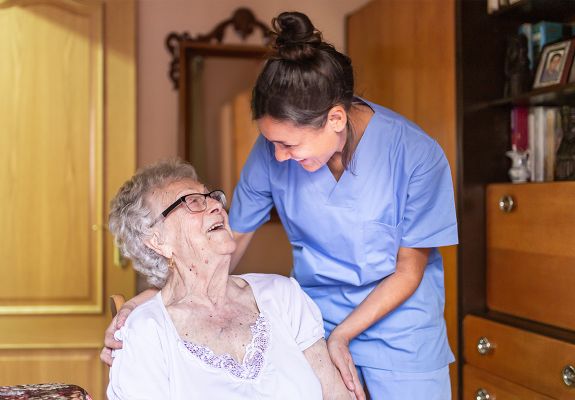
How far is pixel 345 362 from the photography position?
1548mm

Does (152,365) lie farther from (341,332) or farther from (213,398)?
(341,332)

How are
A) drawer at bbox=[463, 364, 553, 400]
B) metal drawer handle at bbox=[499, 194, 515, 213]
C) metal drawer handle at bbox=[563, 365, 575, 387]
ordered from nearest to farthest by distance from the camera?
metal drawer handle at bbox=[563, 365, 575, 387] < drawer at bbox=[463, 364, 553, 400] < metal drawer handle at bbox=[499, 194, 515, 213]

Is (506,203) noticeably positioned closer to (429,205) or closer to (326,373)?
(429,205)

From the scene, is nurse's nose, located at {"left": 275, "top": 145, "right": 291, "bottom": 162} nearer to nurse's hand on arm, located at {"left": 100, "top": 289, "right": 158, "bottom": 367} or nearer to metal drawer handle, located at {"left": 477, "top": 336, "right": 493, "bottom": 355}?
nurse's hand on arm, located at {"left": 100, "top": 289, "right": 158, "bottom": 367}

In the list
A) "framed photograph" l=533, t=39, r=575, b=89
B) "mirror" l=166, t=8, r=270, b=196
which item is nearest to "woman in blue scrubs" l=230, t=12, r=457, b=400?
"framed photograph" l=533, t=39, r=575, b=89

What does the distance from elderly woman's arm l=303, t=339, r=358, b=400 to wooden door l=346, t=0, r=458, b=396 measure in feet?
3.48

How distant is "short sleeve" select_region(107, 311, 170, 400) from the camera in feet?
4.46

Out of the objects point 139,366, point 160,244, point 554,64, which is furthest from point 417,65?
point 139,366

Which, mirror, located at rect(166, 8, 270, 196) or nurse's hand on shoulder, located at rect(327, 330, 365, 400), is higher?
mirror, located at rect(166, 8, 270, 196)

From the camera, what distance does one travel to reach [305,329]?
1.59 meters

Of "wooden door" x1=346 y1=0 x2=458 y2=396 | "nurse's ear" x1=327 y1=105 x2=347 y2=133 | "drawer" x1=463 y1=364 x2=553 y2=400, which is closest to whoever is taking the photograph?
"nurse's ear" x1=327 y1=105 x2=347 y2=133

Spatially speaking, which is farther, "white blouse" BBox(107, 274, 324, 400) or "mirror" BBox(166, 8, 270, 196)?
"mirror" BBox(166, 8, 270, 196)

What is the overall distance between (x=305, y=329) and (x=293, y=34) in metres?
0.67

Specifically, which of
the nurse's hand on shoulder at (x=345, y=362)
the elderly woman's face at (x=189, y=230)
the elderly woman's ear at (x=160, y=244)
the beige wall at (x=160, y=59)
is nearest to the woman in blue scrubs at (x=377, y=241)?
the nurse's hand on shoulder at (x=345, y=362)
